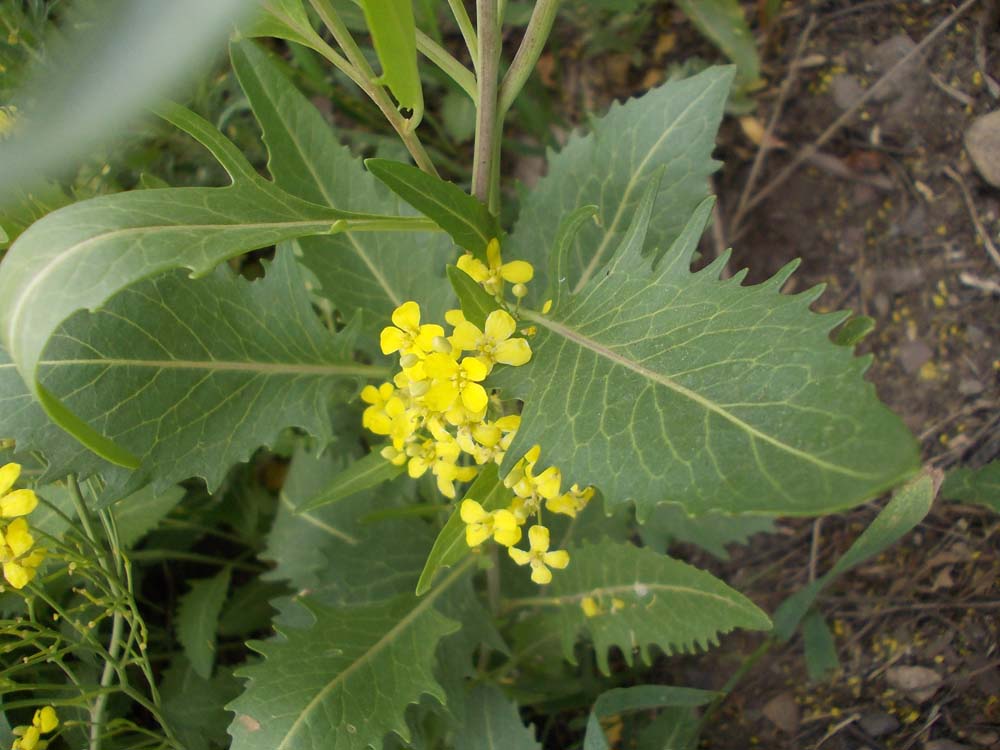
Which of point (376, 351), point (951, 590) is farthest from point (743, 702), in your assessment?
point (376, 351)

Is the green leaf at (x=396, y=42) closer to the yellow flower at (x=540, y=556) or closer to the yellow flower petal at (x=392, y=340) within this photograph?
the yellow flower petal at (x=392, y=340)

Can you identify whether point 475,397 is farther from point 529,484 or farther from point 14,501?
point 14,501

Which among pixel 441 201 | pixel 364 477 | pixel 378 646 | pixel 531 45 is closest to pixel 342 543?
pixel 378 646

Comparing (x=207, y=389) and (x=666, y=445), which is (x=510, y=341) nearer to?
(x=666, y=445)

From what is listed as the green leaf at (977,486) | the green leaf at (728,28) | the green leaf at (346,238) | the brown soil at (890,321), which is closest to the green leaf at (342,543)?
the green leaf at (346,238)

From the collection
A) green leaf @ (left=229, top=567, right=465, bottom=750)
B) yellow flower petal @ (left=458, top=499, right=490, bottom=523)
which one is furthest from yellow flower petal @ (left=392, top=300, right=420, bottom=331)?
green leaf @ (left=229, top=567, right=465, bottom=750)
